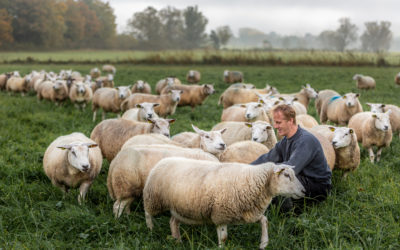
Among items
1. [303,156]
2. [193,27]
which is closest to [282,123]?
[303,156]

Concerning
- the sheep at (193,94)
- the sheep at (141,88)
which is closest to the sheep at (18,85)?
the sheep at (141,88)

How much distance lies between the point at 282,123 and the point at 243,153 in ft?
3.74

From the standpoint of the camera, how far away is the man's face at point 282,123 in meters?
4.23

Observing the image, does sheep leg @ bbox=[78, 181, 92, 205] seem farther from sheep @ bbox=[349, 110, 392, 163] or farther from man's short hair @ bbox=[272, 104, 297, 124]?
sheep @ bbox=[349, 110, 392, 163]

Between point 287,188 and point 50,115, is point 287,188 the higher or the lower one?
the higher one

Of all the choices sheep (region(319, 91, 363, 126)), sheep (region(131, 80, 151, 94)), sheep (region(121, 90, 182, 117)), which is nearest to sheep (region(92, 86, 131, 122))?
sheep (region(121, 90, 182, 117))

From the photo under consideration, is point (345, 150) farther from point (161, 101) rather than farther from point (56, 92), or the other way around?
point (56, 92)

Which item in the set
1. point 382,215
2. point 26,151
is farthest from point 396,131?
point 26,151

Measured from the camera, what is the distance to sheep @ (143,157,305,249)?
3541 mm

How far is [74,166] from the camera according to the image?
502cm

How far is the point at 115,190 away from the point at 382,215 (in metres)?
3.27

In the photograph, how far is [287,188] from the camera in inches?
137

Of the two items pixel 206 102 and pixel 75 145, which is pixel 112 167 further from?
pixel 206 102

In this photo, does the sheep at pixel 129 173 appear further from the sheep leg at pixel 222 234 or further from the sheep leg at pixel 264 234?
the sheep leg at pixel 264 234
